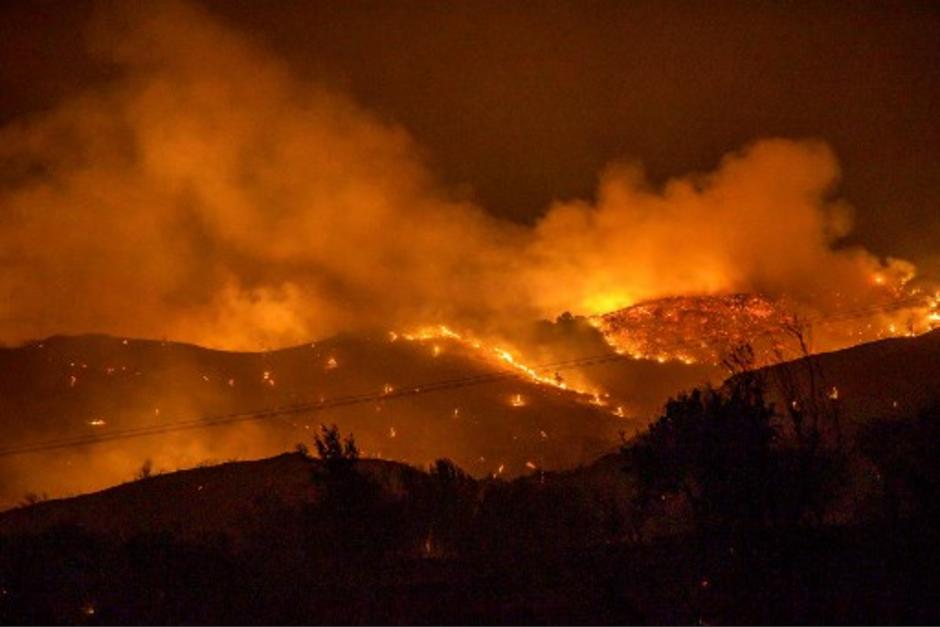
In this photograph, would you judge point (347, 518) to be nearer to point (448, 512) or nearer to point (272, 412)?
point (448, 512)

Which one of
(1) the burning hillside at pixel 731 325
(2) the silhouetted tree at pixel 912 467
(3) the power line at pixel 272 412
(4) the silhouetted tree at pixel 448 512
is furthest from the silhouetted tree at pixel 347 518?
(1) the burning hillside at pixel 731 325

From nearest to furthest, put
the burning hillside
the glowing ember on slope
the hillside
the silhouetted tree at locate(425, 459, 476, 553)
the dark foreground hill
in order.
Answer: the dark foreground hill, the silhouetted tree at locate(425, 459, 476, 553), the hillside, the burning hillside, the glowing ember on slope

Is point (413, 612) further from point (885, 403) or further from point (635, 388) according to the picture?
point (635, 388)

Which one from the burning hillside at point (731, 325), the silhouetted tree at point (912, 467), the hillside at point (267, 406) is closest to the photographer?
the silhouetted tree at point (912, 467)

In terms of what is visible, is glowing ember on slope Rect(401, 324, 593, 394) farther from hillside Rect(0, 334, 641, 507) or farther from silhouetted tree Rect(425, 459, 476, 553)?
silhouetted tree Rect(425, 459, 476, 553)

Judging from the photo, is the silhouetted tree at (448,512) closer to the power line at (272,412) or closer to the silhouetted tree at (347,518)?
the silhouetted tree at (347,518)

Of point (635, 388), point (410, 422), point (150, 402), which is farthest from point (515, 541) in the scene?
point (150, 402)

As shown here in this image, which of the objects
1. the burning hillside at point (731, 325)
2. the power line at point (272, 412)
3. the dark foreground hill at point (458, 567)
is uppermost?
the burning hillside at point (731, 325)

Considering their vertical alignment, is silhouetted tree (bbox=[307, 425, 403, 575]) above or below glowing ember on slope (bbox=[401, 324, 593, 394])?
below

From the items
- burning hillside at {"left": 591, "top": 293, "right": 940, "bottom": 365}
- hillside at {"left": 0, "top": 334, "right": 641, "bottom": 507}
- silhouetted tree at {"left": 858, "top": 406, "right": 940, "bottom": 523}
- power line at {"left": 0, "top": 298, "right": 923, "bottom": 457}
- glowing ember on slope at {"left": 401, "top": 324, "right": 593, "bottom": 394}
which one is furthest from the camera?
glowing ember on slope at {"left": 401, "top": 324, "right": 593, "bottom": 394}

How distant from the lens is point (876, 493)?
26.1 meters

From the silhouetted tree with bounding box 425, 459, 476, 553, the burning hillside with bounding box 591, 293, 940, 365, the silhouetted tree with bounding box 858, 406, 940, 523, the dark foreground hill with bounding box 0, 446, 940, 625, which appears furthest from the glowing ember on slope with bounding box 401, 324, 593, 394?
the silhouetted tree with bounding box 858, 406, 940, 523

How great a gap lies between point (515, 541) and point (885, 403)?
22563mm

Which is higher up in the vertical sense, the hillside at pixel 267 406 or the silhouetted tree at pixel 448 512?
the hillside at pixel 267 406
